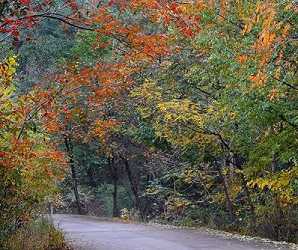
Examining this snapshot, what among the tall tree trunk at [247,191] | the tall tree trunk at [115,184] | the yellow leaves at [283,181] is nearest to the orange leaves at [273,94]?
the yellow leaves at [283,181]

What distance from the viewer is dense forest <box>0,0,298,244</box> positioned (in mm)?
10719

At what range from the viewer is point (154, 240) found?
14.6 metres

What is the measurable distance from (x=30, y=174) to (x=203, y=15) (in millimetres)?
6430

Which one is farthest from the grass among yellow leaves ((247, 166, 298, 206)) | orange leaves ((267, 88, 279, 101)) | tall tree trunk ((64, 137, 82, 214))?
tall tree trunk ((64, 137, 82, 214))

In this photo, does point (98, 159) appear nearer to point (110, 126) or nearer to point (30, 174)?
point (110, 126)

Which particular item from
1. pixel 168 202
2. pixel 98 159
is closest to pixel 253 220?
pixel 168 202

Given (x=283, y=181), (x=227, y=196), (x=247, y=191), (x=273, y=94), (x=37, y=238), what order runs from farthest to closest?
(x=227, y=196)
(x=247, y=191)
(x=283, y=181)
(x=37, y=238)
(x=273, y=94)

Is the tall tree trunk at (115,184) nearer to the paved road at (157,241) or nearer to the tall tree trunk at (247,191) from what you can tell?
the tall tree trunk at (247,191)

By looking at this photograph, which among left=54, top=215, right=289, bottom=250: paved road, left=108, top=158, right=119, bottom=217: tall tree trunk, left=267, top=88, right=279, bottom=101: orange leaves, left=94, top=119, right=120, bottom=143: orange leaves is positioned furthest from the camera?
left=108, top=158, right=119, bottom=217: tall tree trunk

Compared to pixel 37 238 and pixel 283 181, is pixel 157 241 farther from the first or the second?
pixel 283 181

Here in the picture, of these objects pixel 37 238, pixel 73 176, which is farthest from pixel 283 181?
pixel 73 176

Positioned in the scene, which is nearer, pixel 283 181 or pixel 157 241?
pixel 283 181

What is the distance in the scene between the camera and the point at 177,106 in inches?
703

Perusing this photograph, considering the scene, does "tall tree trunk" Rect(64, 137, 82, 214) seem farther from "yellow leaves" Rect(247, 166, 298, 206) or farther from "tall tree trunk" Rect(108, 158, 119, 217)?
"yellow leaves" Rect(247, 166, 298, 206)
